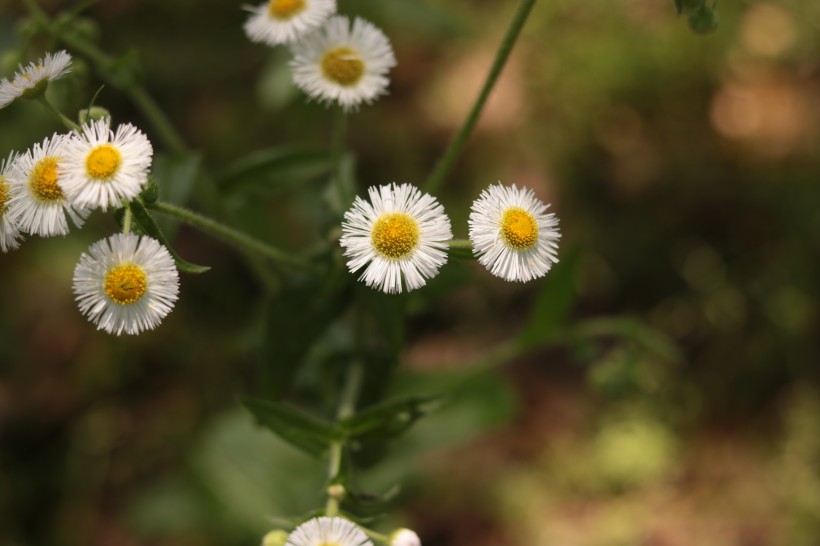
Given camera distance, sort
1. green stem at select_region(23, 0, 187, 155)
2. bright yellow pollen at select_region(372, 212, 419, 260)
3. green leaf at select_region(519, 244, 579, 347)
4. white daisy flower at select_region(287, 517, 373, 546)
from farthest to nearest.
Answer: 1. green leaf at select_region(519, 244, 579, 347)
2. green stem at select_region(23, 0, 187, 155)
3. bright yellow pollen at select_region(372, 212, 419, 260)
4. white daisy flower at select_region(287, 517, 373, 546)

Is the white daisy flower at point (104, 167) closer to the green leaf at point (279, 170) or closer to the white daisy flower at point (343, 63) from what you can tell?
the white daisy flower at point (343, 63)

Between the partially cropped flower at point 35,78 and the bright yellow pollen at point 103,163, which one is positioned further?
the partially cropped flower at point 35,78

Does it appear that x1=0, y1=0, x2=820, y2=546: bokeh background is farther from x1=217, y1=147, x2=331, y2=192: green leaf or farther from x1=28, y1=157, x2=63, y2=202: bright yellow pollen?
x1=28, y1=157, x2=63, y2=202: bright yellow pollen

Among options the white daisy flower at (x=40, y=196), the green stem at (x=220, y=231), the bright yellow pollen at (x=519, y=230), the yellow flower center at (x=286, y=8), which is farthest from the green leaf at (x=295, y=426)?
the yellow flower center at (x=286, y=8)

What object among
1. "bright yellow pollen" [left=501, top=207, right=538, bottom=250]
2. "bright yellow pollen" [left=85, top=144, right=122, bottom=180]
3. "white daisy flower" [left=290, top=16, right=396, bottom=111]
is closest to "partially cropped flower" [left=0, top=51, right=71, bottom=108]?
"bright yellow pollen" [left=85, top=144, right=122, bottom=180]

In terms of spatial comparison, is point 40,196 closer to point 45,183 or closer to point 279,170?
point 45,183

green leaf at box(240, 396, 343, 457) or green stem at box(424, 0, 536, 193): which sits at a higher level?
green stem at box(424, 0, 536, 193)

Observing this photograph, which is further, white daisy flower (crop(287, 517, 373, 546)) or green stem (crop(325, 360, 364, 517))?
green stem (crop(325, 360, 364, 517))
